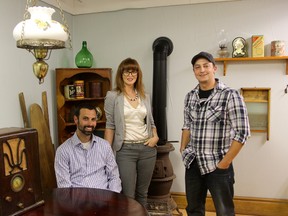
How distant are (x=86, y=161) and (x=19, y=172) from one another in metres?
0.75

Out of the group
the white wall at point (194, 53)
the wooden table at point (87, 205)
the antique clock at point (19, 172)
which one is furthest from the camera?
the white wall at point (194, 53)

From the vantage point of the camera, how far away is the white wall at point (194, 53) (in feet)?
9.00

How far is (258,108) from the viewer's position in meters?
2.82

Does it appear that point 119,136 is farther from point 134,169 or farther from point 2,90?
point 2,90

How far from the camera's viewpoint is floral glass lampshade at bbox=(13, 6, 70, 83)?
40.1 inches

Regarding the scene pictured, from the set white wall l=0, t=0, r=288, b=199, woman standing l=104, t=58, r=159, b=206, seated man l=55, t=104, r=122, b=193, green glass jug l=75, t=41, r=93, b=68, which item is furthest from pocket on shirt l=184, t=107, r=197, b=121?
green glass jug l=75, t=41, r=93, b=68

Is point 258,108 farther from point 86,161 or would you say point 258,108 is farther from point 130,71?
point 86,161

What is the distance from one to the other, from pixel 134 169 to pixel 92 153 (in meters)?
0.44

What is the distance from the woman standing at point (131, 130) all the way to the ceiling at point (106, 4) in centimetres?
101

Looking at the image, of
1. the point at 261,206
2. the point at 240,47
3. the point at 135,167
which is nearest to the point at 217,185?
the point at 135,167

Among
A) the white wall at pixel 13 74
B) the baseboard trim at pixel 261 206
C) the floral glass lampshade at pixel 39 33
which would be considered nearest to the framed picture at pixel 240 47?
the baseboard trim at pixel 261 206

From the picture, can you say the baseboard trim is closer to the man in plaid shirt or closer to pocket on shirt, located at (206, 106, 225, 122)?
the man in plaid shirt

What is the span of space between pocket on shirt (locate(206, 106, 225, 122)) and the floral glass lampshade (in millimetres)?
1076

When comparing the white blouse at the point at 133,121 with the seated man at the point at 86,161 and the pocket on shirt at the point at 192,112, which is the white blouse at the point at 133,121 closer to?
the seated man at the point at 86,161
